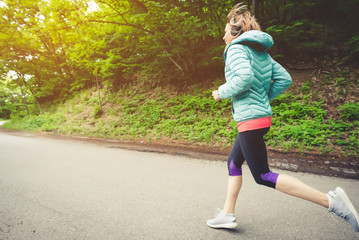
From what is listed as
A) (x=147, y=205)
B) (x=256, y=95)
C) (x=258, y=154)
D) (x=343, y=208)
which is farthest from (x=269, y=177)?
(x=147, y=205)

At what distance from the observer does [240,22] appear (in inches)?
63.4

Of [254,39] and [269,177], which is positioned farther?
[269,177]

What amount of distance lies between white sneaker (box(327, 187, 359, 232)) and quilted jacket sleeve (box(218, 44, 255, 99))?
1.11 m

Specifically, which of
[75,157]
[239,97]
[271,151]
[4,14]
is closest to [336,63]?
[271,151]

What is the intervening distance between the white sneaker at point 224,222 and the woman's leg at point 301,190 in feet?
2.16

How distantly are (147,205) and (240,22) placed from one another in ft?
8.08

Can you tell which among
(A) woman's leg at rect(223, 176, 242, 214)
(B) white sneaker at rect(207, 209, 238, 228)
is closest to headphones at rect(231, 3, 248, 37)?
(A) woman's leg at rect(223, 176, 242, 214)

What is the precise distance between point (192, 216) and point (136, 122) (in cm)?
653

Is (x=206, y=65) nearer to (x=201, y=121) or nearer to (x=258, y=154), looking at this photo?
(x=201, y=121)

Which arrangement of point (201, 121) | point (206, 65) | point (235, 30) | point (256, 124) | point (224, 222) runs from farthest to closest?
point (206, 65), point (201, 121), point (224, 222), point (235, 30), point (256, 124)

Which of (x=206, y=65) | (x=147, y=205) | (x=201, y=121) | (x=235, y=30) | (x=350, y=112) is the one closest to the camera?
(x=235, y=30)

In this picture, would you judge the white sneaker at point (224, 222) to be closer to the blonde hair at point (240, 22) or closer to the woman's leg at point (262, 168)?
the woman's leg at point (262, 168)

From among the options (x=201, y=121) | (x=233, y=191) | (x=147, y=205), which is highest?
(x=201, y=121)

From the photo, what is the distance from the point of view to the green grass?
448cm
